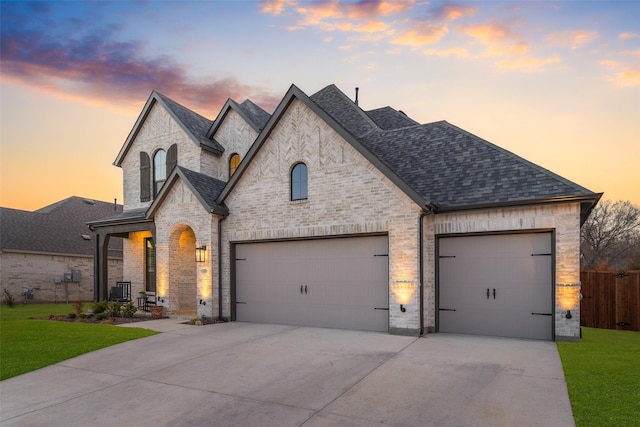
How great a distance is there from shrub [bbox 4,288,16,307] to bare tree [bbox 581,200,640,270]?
46.9m

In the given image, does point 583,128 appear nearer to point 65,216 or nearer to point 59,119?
point 59,119

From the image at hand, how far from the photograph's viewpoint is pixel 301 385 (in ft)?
21.4

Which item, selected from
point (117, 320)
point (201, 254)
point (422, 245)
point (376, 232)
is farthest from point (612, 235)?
point (117, 320)

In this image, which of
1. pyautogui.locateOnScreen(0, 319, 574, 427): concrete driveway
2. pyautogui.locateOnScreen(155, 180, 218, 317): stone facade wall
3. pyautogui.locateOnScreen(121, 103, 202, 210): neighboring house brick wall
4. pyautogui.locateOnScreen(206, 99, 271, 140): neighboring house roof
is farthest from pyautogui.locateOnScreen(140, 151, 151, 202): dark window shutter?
pyautogui.locateOnScreen(0, 319, 574, 427): concrete driveway

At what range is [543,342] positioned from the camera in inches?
384

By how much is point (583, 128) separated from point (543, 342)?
13.8 meters

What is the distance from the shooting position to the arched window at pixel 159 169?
19219 millimetres

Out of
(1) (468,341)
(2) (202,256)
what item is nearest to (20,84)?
(2) (202,256)

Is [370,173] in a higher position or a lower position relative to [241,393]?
higher

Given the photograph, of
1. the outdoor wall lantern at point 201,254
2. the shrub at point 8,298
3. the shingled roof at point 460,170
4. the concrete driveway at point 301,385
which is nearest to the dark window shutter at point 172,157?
the outdoor wall lantern at point 201,254

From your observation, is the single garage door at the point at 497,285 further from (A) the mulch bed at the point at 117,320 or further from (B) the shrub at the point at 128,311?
(B) the shrub at the point at 128,311

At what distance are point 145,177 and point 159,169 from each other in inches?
39.3

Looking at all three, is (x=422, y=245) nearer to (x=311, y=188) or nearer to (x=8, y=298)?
(x=311, y=188)

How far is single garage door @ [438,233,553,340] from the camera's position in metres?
10.2
